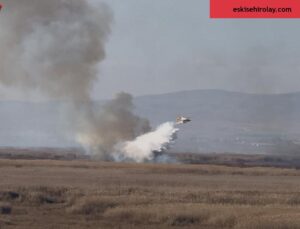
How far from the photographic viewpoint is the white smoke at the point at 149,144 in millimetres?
98500

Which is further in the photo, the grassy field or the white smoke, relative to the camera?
the white smoke

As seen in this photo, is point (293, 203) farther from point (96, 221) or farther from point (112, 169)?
point (112, 169)

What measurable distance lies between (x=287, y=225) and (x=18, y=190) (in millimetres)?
19786

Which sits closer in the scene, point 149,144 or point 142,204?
point 142,204

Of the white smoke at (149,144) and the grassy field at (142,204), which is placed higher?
the white smoke at (149,144)

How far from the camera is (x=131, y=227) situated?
3659 centimetres

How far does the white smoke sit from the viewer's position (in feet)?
323

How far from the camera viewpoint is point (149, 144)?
326 ft

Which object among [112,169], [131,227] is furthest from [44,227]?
[112,169]

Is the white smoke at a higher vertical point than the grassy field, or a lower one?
higher

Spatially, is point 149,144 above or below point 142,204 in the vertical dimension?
above

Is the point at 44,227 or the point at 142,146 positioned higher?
the point at 142,146

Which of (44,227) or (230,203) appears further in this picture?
(230,203)

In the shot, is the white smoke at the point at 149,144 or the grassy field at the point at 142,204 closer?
the grassy field at the point at 142,204
